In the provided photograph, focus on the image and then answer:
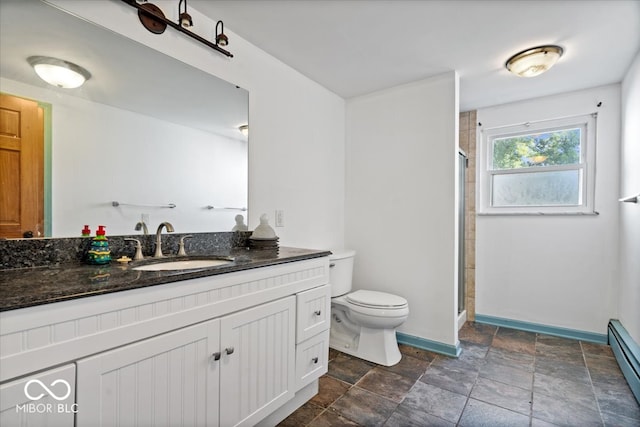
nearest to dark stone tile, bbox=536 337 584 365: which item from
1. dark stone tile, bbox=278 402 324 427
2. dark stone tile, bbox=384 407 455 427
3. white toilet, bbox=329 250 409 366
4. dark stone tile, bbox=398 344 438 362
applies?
dark stone tile, bbox=398 344 438 362

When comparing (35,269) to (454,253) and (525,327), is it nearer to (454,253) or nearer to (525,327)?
(454,253)

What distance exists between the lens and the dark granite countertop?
0.78 meters

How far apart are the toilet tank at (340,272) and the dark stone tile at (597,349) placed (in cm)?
192

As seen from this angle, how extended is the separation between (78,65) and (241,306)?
1.25 m

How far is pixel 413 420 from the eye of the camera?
156cm

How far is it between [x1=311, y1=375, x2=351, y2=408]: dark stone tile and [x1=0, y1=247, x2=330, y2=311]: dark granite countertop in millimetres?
971

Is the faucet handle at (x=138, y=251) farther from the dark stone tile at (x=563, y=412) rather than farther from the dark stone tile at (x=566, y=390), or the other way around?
the dark stone tile at (x=566, y=390)

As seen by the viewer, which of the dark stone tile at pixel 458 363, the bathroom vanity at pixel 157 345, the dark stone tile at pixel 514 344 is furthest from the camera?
the dark stone tile at pixel 514 344

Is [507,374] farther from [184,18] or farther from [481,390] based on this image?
[184,18]

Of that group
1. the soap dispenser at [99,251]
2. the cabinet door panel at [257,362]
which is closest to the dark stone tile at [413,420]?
the cabinet door panel at [257,362]

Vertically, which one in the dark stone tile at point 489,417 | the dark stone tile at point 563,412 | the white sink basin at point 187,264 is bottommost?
the dark stone tile at point 489,417

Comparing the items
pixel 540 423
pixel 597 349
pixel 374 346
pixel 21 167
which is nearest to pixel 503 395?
pixel 540 423

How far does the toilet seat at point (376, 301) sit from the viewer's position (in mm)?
2143

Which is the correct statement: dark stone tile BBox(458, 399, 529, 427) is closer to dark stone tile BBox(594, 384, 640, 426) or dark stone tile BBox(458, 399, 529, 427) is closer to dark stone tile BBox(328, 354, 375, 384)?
dark stone tile BBox(594, 384, 640, 426)
